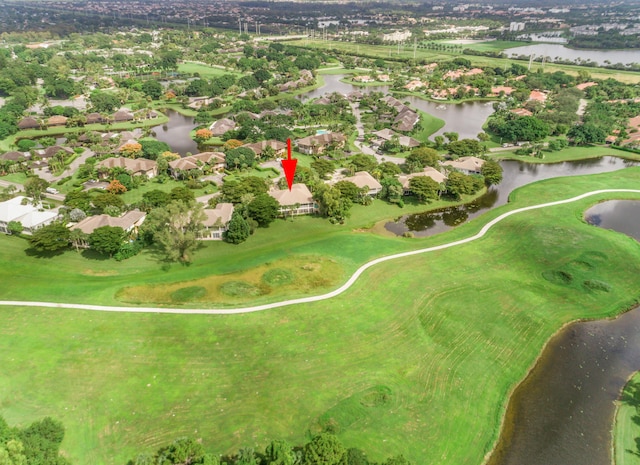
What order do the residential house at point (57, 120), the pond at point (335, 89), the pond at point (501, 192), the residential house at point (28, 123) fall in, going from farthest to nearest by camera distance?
the pond at point (335, 89), the residential house at point (57, 120), the residential house at point (28, 123), the pond at point (501, 192)

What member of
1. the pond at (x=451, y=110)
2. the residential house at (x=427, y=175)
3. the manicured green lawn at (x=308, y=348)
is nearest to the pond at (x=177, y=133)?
the pond at (x=451, y=110)

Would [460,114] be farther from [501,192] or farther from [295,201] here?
[295,201]

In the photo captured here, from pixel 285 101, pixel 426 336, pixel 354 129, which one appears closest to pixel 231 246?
pixel 426 336

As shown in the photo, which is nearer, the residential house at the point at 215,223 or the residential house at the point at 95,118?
the residential house at the point at 215,223

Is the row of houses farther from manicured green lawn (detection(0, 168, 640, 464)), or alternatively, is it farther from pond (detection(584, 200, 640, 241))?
pond (detection(584, 200, 640, 241))

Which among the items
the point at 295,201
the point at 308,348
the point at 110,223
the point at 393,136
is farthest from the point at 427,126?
the point at 308,348

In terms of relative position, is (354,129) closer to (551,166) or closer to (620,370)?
(551,166)

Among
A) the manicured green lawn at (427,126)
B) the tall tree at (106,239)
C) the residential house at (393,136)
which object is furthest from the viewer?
the manicured green lawn at (427,126)

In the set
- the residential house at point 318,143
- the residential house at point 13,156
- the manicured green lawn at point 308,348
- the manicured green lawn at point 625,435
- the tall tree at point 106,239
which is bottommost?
the manicured green lawn at point 625,435

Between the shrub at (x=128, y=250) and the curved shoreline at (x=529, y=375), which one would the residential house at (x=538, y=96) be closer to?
the curved shoreline at (x=529, y=375)
